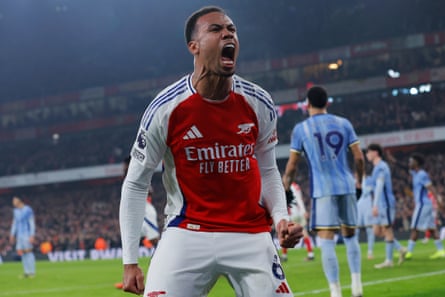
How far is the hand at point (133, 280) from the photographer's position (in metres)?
3.57

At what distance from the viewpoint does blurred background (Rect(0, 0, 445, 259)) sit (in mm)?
40812

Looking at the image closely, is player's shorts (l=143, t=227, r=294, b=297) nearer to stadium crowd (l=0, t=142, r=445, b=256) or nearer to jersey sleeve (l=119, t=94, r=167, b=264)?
jersey sleeve (l=119, t=94, r=167, b=264)

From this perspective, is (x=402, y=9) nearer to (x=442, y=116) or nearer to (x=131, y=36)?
(x=442, y=116)

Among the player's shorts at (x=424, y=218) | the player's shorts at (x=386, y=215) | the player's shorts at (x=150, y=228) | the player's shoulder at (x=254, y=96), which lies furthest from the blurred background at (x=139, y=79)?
the player's shoulder at (x=254, y=96)

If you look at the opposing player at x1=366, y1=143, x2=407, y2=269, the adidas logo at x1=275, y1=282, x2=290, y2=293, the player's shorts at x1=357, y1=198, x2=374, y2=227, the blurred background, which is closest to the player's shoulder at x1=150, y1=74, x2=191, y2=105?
the adidas logo at x1=275, y1=282, x2=290, y2=293

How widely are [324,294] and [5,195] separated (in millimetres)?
43840

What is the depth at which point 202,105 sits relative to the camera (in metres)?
3.73

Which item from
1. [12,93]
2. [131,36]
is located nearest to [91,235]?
[131,36]

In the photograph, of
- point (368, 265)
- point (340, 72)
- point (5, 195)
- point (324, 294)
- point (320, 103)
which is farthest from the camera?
point (5, 195)

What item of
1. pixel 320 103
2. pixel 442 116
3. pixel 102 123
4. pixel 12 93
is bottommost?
pixel 320 103

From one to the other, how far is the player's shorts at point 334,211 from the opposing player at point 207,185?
4305 millimetres

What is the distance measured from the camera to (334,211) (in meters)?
8.15

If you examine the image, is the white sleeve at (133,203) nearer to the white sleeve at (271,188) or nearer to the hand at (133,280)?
the hand at (133,280)

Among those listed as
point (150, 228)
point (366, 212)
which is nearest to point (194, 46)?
point (150, 228)
